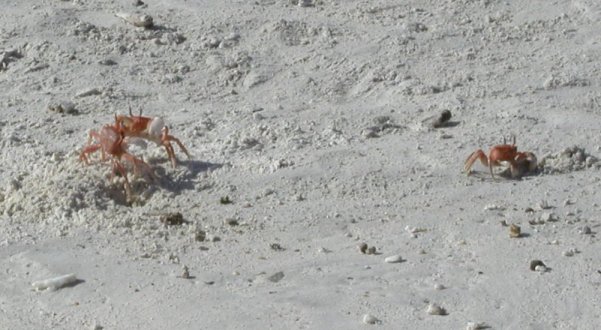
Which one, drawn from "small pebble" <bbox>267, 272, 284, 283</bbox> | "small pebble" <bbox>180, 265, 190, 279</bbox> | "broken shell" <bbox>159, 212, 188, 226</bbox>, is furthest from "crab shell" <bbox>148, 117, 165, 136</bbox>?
"small pebble" <bbox>267, 272, 284, 283</bbox>

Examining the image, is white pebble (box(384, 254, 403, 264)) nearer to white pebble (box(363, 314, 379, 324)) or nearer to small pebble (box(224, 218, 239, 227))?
white pebble (box(363, 314, 379, 324))

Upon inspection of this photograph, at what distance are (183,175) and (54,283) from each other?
0.86 metres

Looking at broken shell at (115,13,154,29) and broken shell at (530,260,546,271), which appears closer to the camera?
broken shell at (530,260,546,271)

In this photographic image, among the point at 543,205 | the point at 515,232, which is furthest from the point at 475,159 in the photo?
the point at 515,232

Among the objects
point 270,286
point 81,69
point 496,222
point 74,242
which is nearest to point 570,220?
point 496,222

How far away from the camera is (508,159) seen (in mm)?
5895

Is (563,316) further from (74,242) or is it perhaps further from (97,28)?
(97,28)

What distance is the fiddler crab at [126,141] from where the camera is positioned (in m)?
5.92

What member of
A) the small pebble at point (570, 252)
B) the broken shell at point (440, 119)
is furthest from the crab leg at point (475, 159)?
the small pebble at point (570, 252)

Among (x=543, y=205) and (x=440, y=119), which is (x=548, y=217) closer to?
(x=543, y=205)

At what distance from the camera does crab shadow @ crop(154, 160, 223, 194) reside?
19.5ft

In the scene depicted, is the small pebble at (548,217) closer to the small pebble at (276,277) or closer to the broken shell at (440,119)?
the broken shell at (440,119)

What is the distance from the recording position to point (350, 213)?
573cm

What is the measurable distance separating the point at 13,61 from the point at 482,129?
2.23 m
